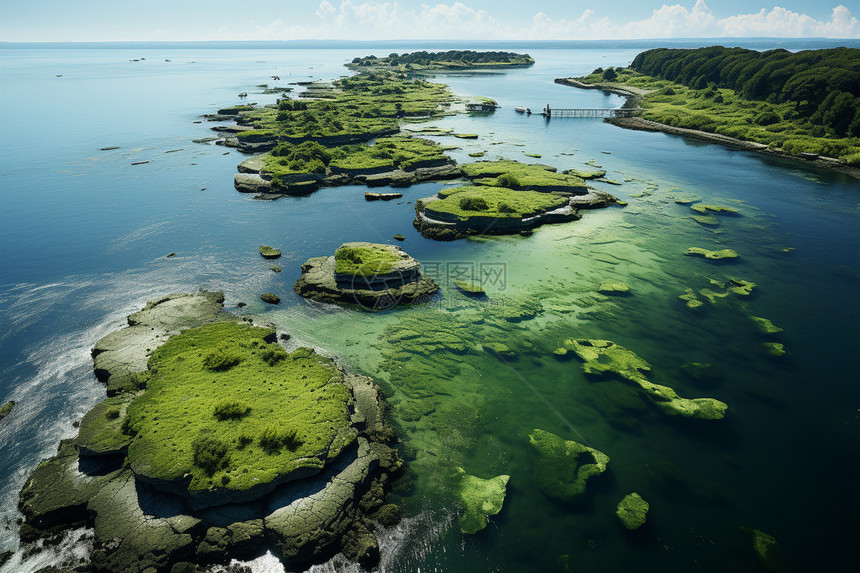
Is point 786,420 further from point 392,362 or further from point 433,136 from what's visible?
point 433,136

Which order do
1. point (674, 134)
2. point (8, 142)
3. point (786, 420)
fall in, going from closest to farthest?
point (786, 420)
point (8, 142)
point (674, 134)

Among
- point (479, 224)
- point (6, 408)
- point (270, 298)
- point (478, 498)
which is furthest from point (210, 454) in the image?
point (479, 224)

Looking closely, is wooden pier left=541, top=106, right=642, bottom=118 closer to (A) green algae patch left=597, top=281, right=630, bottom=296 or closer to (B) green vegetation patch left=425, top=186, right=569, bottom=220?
(B) green vegetation patch left=425, top=186, right=569, bottom=220

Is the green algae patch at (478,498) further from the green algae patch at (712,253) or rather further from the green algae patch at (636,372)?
the green algae patch at (712,253)

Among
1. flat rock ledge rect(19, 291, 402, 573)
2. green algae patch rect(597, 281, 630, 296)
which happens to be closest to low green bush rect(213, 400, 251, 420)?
flat rock ledge rect(19, 291, 402, 573)

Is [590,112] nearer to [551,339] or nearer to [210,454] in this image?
[551,339]

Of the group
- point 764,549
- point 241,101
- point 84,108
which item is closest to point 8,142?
point 84,108
